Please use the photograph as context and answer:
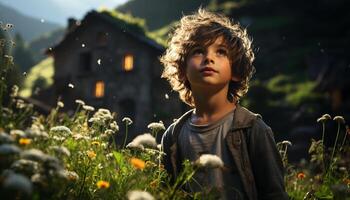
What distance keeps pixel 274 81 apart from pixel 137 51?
1204cm

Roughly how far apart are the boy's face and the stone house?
2331 cm


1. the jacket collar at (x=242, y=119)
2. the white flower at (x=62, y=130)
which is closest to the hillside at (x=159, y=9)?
the jacket collar at (x=242, y=119)

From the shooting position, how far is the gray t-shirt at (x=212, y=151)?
3520 mm

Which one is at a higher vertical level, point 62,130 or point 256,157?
point 62,130

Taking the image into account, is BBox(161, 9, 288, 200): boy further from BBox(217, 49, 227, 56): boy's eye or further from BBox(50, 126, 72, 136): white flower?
BBox(50, 126, 72, 136): white flower

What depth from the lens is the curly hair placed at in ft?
13.0

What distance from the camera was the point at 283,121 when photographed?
2600 cm

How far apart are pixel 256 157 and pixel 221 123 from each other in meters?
0.43

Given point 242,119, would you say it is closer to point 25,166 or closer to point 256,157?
point 256,157

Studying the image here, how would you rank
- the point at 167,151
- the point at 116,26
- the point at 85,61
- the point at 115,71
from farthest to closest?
the point at 85,61 → the point at 116,26 → the point at 115,71 → the point at 167,151

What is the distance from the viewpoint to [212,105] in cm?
392

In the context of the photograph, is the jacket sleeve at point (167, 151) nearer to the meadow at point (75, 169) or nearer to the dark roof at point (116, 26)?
the meadow at point (75, 169)

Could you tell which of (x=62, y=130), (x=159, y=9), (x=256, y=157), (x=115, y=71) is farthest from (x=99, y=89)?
(x=159, y=9)

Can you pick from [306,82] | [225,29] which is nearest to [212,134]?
[225,29]
